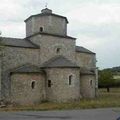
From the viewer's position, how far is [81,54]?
44312 mm

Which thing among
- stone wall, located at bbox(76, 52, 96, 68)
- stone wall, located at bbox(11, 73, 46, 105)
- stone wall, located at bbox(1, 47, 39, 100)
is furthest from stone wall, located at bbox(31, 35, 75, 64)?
stone wall, located at bbox(11, 73, 46, 105)

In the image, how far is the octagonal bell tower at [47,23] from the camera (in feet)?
133

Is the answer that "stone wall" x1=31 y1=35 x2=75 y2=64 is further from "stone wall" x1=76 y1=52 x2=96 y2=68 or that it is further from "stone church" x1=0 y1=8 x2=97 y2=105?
"stone wall" x1=76 y1=52 x2=96 y2=68

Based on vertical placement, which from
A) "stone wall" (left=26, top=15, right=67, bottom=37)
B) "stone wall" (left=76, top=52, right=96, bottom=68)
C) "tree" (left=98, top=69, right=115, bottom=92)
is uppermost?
"stone wall" (left=26, top=15, right=67, bottom=37)

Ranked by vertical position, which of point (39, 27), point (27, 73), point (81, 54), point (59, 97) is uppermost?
point (39, 27)

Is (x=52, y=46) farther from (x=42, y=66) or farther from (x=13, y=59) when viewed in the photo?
(x=13, y=59)

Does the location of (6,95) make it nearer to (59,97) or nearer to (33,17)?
(59,97)

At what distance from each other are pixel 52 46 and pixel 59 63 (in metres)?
3.24

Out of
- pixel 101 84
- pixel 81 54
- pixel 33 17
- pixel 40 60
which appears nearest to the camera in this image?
pixel 40 60

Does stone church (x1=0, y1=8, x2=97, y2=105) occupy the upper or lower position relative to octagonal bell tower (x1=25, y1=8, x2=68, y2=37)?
lower

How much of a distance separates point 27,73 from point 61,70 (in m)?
3.92

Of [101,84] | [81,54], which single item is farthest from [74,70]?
[101,84]

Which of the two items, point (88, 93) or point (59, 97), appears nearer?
point (59, 97)

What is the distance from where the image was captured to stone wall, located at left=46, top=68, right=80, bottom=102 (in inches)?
1435
